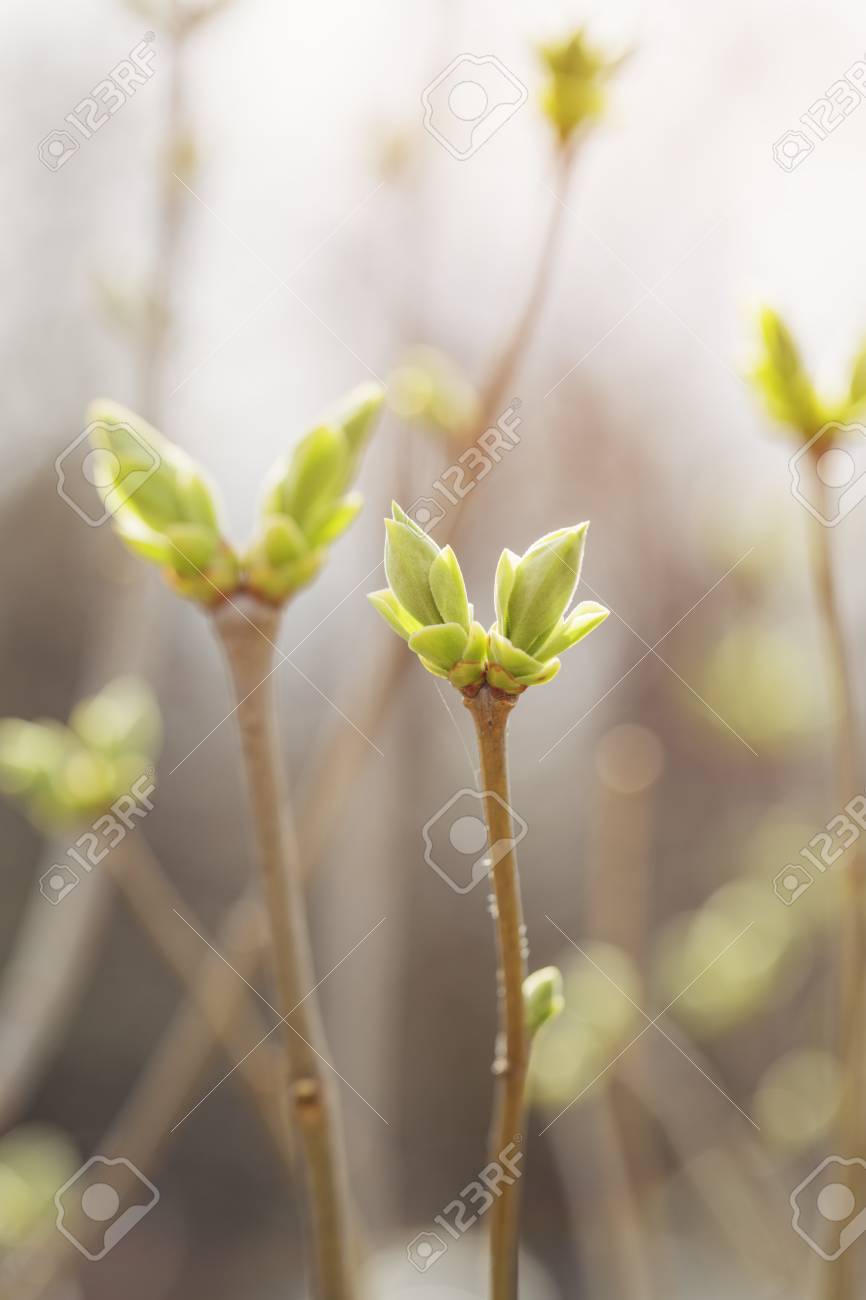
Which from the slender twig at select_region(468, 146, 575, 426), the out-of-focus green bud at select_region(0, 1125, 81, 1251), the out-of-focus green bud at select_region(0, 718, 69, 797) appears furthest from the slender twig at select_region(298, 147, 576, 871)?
the out-of-focus green bud at select_region(0, 1125, 81, 1251)

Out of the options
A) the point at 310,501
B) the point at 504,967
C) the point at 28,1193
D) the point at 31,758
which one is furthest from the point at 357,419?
the point at 28,1193

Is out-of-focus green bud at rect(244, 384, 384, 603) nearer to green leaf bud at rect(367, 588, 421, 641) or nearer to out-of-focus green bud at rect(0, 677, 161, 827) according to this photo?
green leaf bud at rect(367, 588, 421, 641)

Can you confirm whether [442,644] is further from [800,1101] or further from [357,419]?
[800,1101]

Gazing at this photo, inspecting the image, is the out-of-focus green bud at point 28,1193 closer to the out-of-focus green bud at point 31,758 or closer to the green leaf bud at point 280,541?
the out-of-focus green bud at point 31,758

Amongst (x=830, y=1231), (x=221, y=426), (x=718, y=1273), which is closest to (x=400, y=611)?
(x=830, y=1231)

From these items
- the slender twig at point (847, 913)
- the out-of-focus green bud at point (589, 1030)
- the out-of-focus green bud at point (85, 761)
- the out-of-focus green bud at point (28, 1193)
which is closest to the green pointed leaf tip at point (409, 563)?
the slender twig at point (847, 913)
